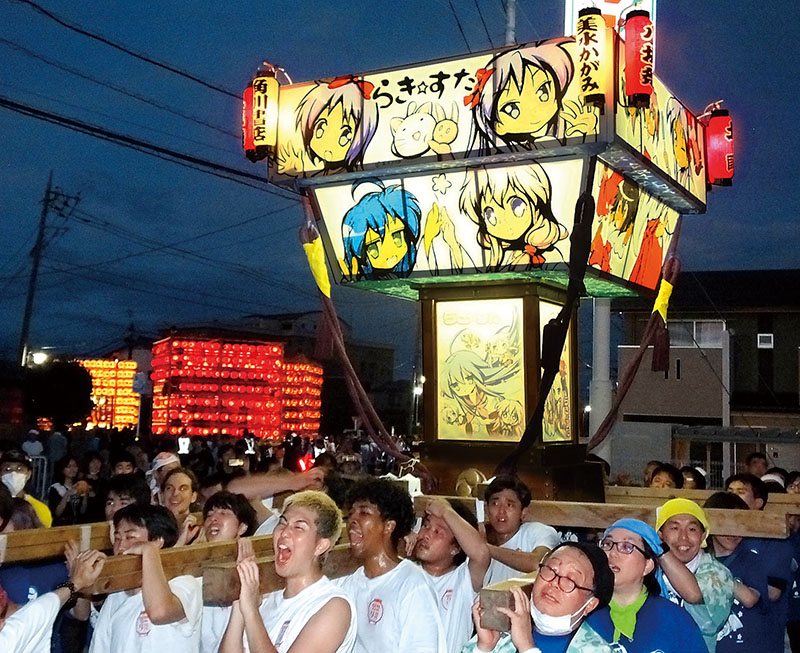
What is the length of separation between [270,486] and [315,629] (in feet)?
9.66

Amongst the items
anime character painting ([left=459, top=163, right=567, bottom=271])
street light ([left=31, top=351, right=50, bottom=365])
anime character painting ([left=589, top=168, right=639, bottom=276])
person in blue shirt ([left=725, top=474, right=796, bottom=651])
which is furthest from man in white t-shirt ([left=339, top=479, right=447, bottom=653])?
street light ([left=31, top=351, right=50, bottom=365])

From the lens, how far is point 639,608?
3660 mm

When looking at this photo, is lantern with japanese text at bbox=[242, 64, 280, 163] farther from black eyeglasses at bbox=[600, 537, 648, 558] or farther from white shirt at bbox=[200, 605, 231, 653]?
black eyeglasses at bbox=[600, 537, 648, 558]

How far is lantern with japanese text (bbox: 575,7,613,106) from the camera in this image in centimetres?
702

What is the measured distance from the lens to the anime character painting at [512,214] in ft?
25.9

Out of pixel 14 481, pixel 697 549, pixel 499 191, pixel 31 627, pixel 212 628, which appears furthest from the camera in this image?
pixel 499 191

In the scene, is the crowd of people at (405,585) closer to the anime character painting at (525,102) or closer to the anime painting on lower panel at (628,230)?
the anime painting on lower panel at (628,230)

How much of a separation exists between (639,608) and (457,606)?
51.4 inches

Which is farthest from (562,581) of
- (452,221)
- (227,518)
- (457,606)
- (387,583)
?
(452,221)

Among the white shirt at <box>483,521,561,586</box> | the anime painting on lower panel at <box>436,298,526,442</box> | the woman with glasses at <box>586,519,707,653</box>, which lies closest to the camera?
the woman with glasses at <box>586,519,707,653</box>

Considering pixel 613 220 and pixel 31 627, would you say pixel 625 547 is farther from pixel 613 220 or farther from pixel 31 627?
pixel 613 220

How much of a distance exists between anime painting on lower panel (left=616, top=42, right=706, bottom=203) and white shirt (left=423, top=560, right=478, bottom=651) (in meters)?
4.26

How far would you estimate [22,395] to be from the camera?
32.8 meters

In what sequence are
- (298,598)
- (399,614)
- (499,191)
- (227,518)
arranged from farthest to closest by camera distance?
(499,191), (227,518), (399,614), (298,598)
